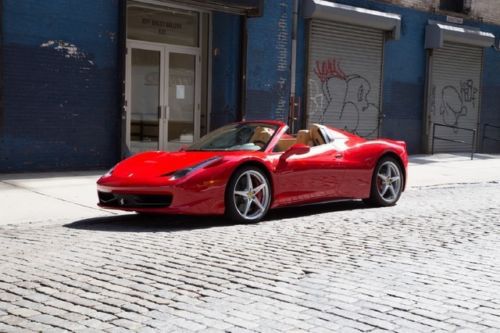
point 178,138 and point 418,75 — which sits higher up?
point 418,75

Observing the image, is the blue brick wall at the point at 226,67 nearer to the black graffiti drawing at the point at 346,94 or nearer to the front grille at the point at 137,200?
the black graffiti drawing at the point at 346,94

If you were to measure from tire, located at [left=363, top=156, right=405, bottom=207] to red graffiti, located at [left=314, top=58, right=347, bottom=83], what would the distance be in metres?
8.53

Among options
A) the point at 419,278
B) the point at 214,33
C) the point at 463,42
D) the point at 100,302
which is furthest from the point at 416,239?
the point at 463,42

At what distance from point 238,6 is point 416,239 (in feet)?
30.6

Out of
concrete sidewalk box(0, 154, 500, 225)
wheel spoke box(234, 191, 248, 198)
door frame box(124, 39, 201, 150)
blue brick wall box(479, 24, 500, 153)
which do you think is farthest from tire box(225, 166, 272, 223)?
blue brick wall box(479, 24, 500, 153)

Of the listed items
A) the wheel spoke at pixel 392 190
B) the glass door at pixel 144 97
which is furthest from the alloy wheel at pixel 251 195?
the glass door at pixel 144 97

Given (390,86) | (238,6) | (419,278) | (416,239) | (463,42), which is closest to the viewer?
(419,278)

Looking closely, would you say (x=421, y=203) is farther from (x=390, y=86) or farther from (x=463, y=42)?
(x=463, y=42)

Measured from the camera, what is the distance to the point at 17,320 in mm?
4215

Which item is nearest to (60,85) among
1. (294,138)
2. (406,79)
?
(294,138)

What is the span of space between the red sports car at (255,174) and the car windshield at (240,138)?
0.01 m

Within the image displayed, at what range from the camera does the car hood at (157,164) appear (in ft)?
25.8

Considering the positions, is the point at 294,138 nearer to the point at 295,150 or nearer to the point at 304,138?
the point at 304,138

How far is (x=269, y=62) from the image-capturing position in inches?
666
